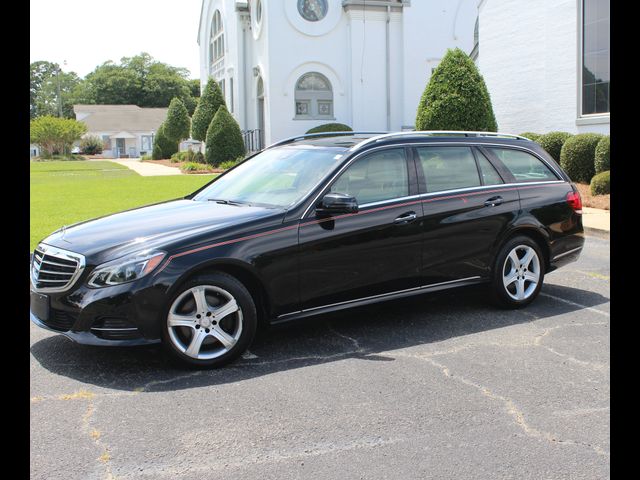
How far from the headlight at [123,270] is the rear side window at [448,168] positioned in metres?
2.57

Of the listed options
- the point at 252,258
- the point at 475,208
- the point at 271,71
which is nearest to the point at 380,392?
the point at 252,258

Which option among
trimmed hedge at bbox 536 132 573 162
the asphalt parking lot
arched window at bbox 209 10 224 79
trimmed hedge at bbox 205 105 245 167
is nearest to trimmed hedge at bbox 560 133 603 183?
trimmed hedge at bbox 536 132 573 162

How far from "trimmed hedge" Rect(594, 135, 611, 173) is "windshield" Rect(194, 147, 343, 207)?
11.8 metres

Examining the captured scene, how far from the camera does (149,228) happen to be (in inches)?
209

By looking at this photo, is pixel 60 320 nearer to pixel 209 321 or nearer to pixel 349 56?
pixel 209 321

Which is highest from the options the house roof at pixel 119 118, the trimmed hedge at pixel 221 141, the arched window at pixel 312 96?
the house roof at pixel 119 118

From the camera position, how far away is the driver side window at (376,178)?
5.82 m

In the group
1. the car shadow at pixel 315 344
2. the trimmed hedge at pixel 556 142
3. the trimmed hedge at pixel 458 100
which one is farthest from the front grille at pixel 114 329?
the trimmed hedge at pixel 458 100

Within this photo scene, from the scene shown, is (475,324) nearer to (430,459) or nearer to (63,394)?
(430,459)

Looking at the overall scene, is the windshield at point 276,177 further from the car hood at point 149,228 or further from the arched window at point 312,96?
the arched window at point 312,96

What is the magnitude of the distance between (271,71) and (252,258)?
27.5 metres

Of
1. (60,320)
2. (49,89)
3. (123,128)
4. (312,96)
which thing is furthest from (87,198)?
(49,89)

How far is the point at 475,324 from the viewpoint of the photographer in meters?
6.24
